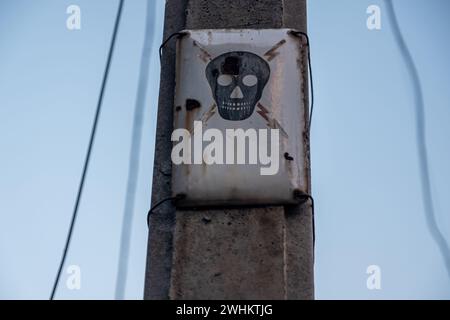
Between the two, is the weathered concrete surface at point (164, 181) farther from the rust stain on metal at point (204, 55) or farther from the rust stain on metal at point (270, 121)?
the rust stain on metal at point (270, 121)

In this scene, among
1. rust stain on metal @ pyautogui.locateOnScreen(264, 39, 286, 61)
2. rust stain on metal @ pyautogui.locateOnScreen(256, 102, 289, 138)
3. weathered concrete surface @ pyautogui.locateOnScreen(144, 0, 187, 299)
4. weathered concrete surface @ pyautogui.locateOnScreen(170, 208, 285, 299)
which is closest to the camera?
weathered concrete surface @ pyautogui.locateOnScreen(170, 208, 285, 299)

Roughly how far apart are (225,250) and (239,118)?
41 centimetres

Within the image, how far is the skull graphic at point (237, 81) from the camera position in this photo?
2.45 metres

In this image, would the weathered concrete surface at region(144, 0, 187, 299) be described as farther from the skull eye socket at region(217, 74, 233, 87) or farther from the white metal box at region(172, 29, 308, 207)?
the skull eye socket at region(217, 74, 233, 87)

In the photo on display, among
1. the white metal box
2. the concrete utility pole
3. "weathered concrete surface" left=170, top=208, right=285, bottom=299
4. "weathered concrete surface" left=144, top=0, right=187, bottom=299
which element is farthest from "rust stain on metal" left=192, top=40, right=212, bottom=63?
"weathered concrete surface" left=170, top=208, right=285, bottom=299

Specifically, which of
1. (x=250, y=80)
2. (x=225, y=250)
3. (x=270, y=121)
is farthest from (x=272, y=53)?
(x=225, y=250)

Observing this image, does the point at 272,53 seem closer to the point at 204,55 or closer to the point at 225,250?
the point at 204,55

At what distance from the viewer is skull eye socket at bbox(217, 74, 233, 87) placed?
2.50 meters

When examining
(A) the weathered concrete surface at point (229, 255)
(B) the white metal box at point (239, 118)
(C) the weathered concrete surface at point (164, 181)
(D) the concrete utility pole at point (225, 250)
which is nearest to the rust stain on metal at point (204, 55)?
(B) the white metal box at point (239, 118)

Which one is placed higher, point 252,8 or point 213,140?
point 252,8
